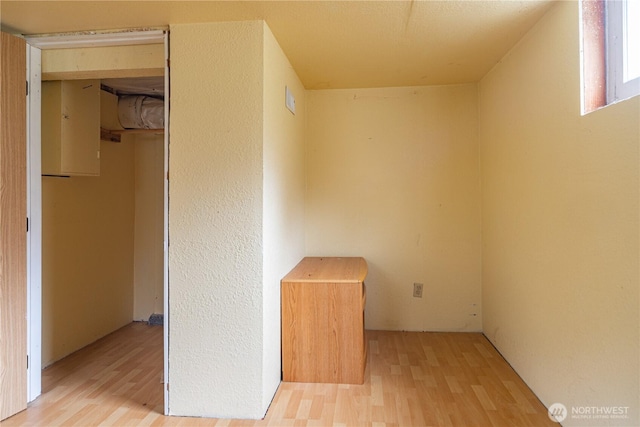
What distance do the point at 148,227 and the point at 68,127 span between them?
4.37ft

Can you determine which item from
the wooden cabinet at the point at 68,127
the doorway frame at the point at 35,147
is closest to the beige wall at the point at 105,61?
the doorway frame at the point at 35,147

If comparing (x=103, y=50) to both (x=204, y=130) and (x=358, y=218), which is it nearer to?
(x=204, y=130)

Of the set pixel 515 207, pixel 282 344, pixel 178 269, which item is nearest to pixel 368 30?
pixel 515 207

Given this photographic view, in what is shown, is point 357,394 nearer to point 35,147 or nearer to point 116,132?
point 35,147

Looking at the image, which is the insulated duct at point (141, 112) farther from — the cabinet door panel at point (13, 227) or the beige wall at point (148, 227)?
the cabinet door panel at point (13, 227)

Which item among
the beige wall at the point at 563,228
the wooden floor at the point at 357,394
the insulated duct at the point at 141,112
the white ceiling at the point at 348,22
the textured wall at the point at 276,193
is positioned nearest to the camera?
the beige wall at the point at 563,228

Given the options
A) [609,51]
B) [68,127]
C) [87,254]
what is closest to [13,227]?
[68,127]

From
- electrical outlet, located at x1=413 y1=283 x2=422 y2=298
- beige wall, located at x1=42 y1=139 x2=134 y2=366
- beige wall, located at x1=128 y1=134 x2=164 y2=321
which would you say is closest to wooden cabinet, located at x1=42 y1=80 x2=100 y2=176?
beige wall, located at x1=42 y1=139 x2=134 y2=366

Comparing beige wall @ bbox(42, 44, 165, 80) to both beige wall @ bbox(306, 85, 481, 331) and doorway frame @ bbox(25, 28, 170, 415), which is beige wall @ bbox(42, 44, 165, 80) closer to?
doorway frame @ bbox(25, 28, 170, 415)

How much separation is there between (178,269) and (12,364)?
104 cm

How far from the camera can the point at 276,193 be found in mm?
2352

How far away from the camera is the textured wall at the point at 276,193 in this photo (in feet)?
6.91

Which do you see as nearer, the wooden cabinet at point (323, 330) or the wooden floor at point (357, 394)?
the wooden floor at point (357, 394)

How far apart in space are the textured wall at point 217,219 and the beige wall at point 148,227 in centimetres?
182
